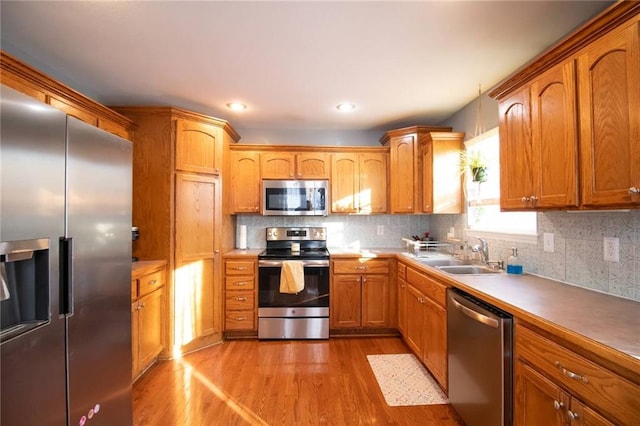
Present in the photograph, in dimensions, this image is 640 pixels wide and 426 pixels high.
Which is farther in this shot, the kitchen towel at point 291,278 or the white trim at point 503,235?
the kitchen towel at point 291,278

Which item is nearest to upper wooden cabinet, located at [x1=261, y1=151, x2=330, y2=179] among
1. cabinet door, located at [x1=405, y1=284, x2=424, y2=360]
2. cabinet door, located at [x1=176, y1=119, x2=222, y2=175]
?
cabinet door, located at [x1=176, y1=119, x2=222, y2=175]

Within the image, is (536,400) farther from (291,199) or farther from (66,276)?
(291,199)

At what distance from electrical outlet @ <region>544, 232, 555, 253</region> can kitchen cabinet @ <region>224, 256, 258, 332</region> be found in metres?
2.54

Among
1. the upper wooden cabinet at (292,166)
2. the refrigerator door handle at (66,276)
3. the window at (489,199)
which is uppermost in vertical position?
the upper wooden cabinet at (292,166)

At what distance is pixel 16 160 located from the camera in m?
0.87

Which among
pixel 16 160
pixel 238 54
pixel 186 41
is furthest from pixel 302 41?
pixel 16 160

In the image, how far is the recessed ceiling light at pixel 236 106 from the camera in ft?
9.10

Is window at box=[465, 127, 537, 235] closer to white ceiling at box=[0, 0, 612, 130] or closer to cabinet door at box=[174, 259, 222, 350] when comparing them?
white ceiling at box=[0, 0, 612, 130]

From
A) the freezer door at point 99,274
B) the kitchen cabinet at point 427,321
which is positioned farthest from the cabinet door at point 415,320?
the freezer door at point 99,274

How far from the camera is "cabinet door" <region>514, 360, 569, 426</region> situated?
1.06m

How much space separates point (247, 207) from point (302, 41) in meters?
2.06

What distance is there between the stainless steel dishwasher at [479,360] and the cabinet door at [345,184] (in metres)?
1.77

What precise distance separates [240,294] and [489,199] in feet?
8.65

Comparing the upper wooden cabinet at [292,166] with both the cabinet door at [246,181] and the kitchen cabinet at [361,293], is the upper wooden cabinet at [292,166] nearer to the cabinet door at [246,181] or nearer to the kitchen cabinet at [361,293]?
the cabinet door at [246,181]
